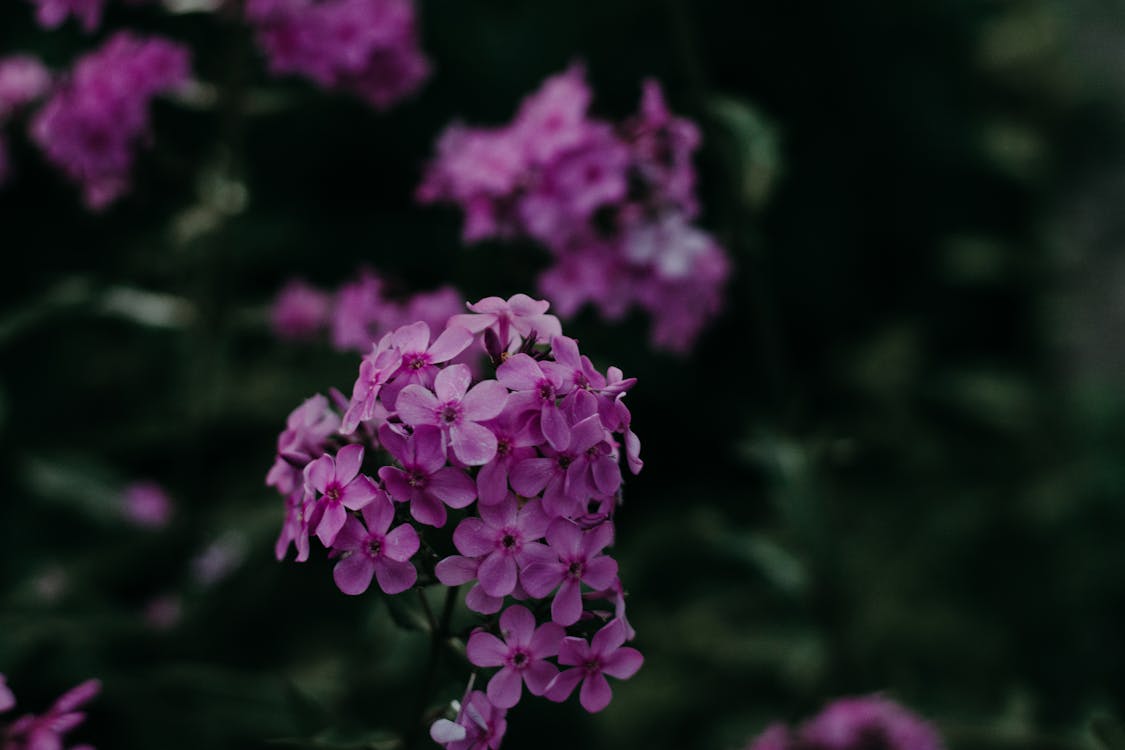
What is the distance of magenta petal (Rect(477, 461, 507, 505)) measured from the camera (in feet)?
3.98

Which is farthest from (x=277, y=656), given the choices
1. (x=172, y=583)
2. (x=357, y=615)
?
(x=172, y=583)

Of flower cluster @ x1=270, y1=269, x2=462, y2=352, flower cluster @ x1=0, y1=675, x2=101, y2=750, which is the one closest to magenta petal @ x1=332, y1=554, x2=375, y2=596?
flower cluster @ x1=0, y1=675, x2=101, y2=750

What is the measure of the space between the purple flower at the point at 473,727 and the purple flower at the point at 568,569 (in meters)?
0.14

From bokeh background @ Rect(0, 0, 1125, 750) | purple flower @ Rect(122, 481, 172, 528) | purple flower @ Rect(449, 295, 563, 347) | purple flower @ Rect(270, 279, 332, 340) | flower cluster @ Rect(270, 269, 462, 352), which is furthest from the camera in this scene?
purple flower @ Rect(122, 481, 172, 528)

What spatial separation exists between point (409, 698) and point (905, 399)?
2551 mm

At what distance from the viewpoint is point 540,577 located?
122 centimetres

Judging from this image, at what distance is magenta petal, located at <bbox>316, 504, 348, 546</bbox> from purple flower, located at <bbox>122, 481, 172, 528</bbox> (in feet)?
6.01

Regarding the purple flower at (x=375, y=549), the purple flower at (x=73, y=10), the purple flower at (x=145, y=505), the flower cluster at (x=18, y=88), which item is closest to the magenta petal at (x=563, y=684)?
the purple flower at (x=375, y=549)

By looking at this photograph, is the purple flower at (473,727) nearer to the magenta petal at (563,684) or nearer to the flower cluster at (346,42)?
the magenta petal at (563,684)

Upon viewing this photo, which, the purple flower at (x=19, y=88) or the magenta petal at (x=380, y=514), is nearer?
the magenta petal at (x=380, y=514)

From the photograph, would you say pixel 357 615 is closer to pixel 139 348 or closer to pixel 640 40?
pixel 139 348

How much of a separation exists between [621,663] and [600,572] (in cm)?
12

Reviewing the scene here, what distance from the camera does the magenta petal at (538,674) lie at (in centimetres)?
123

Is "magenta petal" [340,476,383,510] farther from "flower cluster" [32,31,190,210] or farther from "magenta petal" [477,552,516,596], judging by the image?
"flower cluster" [32,31,190,210]
